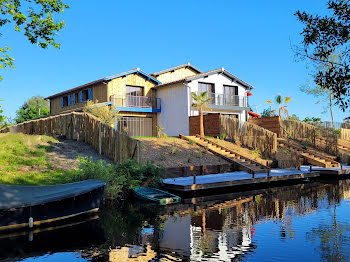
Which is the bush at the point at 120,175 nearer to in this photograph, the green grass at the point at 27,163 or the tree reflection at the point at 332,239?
the green grass at the point at 27,163

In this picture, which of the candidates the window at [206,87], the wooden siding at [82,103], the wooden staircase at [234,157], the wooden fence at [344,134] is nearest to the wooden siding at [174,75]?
the window at [206,87]

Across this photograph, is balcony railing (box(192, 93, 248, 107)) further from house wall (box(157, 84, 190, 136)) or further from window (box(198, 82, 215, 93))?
house wall (box(157, 84, 190, 136))

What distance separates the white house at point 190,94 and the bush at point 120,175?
48.4 feet

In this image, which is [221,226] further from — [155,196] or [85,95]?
[85,95]

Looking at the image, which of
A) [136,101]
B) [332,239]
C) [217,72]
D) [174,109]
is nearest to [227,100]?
[217,72]

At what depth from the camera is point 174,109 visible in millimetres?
30359

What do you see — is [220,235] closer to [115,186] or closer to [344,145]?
[115,186]

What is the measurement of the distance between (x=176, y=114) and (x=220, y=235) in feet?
73.1

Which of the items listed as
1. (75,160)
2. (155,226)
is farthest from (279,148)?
(155,226)

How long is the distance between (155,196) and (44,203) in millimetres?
4700

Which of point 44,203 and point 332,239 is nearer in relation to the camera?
point 332,239

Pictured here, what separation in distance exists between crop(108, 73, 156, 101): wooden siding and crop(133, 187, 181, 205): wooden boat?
17446 mm

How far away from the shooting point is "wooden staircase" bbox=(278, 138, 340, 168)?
22.9m

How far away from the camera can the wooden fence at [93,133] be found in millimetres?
15796
